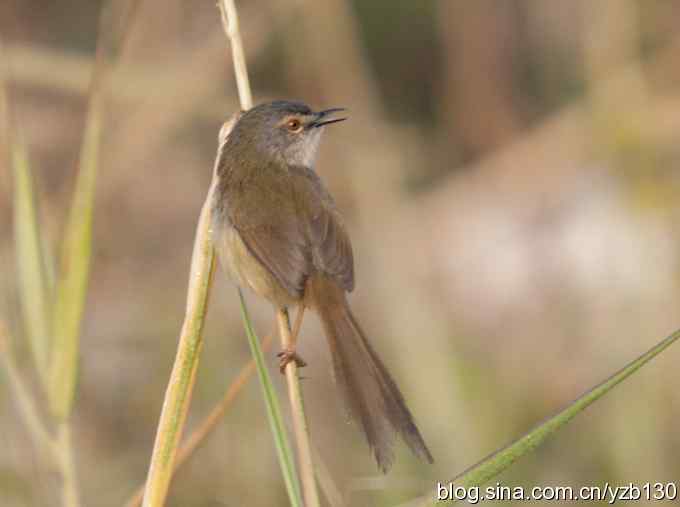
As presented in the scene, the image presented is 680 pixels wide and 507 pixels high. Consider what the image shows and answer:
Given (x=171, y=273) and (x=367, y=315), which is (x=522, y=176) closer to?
(x=367, y=315)

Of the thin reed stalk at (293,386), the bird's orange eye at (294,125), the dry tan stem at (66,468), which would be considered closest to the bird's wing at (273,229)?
the thin reed stalk at (293,386)

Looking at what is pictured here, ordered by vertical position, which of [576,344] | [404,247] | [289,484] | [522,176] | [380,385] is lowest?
[289,484]

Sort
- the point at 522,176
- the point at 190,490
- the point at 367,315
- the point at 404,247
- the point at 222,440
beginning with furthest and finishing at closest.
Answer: the point at 522,176 → the point at 367,315 → the point at 404,247 → the point at 222,440 → the point at 190,490

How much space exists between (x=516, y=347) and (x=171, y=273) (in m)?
2.01

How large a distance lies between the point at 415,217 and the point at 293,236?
11.4 ft

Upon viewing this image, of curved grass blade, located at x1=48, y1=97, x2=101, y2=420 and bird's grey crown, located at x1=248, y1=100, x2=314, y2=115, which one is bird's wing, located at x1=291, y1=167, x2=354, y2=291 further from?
curved grass blade, located at x1=48, y1=97, x2=101, y2=420

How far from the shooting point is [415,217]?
21.8 feet

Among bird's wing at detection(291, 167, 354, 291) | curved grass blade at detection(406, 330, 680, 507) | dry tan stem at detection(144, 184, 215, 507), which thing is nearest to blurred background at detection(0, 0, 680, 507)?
bird's wing at detection(291, 167, 354, 291)

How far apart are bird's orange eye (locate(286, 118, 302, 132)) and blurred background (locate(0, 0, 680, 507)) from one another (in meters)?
0.83

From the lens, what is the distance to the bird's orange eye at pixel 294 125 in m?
3.66

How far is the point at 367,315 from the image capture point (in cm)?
634

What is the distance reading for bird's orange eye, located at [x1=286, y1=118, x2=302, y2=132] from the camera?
366 cm

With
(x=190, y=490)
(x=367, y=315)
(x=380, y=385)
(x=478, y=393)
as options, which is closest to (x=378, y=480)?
(x=380, y=385)

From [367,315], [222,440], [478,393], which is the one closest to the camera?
[222,440]
